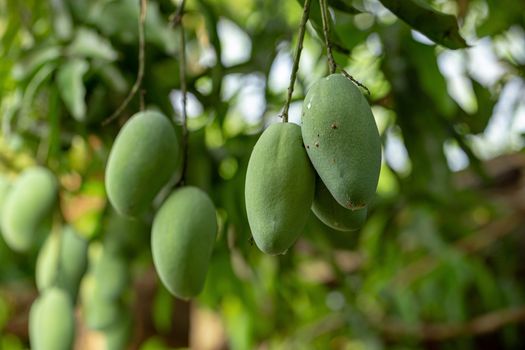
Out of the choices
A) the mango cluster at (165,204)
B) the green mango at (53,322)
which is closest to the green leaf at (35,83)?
the green mango at (53,322)

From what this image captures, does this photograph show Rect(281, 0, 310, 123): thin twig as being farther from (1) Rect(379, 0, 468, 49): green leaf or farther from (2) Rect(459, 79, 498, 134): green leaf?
(2) Rect(459, 79, 498, 134): green leaf

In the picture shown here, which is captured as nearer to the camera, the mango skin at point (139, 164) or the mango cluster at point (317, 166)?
the mango cluster at point (317, 166)

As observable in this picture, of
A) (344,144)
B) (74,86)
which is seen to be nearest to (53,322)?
(74,86)

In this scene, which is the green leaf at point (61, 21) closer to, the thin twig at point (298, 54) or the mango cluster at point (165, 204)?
the mango cluster at point (165, 204)

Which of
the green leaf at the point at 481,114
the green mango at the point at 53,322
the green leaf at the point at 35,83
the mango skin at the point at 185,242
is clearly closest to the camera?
the mango skin at the point at 185,242

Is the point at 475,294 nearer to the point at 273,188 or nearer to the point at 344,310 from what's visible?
the point at 344,310

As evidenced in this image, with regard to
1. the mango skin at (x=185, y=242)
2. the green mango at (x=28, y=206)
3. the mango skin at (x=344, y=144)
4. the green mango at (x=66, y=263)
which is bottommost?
the green mango at (x=66, y=263)
